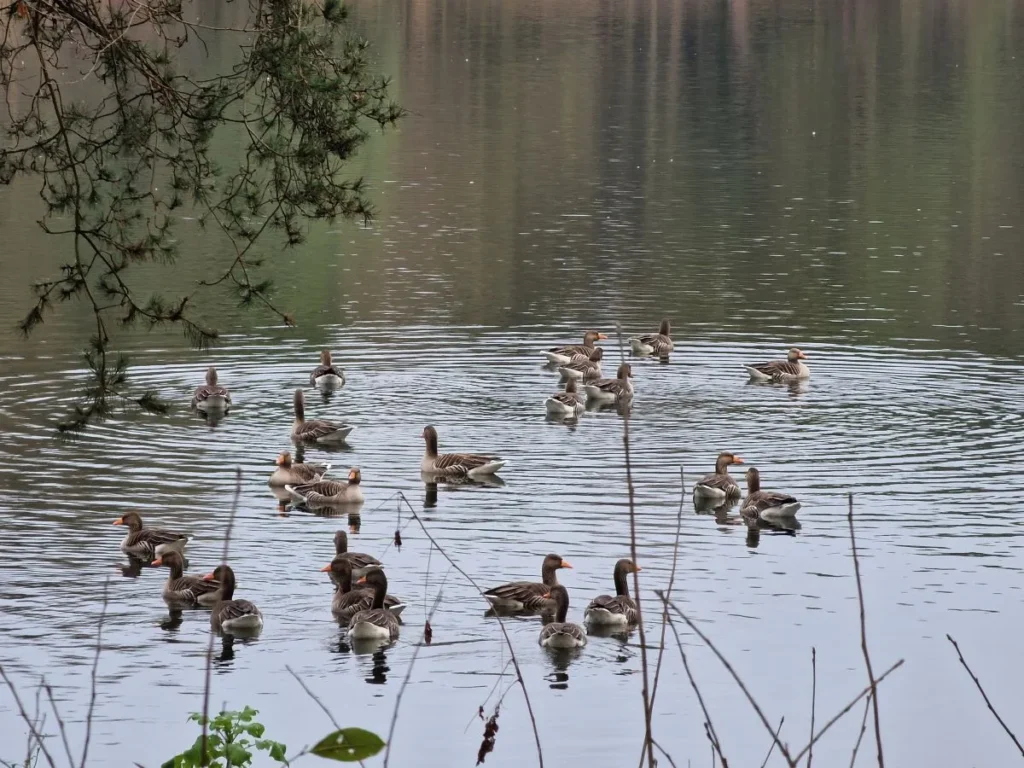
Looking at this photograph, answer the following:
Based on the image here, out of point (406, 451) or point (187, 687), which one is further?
point (406, 451)

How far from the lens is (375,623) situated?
1470cm

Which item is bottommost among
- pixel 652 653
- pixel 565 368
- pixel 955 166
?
pixel 652 653

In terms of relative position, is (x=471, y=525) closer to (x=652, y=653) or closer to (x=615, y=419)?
(x=652, y=653)

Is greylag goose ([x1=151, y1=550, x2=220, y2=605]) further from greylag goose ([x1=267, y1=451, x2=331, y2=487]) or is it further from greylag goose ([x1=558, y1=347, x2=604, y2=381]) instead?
greylag goose ([x1=558, y1=347, x2=604, y2=381])

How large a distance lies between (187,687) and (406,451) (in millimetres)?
9074

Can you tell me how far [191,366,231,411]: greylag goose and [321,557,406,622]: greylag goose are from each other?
26.7 feet

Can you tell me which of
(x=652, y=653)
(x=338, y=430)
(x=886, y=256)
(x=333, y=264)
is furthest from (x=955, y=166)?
(x=652, y=653)

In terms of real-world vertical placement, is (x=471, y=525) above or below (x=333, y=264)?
below

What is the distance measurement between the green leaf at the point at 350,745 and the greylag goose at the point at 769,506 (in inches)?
575

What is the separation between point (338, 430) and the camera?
75.4 feet

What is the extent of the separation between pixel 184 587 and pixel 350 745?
12.5 meters

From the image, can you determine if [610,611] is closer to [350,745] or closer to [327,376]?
[350,745]

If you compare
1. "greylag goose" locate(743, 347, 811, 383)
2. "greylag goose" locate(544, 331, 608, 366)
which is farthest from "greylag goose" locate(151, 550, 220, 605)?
"greylag goose" locate(743, 347, 811, 383)

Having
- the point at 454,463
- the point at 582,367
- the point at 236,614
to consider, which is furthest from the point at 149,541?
the point at 582,367
